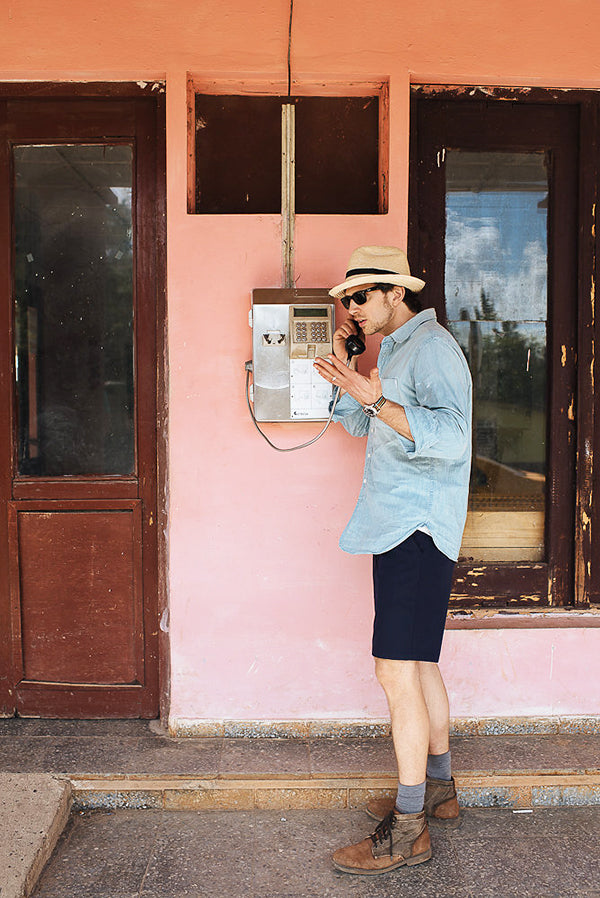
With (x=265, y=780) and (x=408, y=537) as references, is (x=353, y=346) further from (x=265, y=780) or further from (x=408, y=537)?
(x=265, y=780)

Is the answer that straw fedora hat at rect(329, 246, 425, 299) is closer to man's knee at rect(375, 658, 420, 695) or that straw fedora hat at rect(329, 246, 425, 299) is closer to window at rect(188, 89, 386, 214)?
window at rect(188, 89, 386, 214)

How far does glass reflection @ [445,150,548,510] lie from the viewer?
3.53 meters

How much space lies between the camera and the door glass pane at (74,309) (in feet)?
11.3

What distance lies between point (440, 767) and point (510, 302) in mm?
1957

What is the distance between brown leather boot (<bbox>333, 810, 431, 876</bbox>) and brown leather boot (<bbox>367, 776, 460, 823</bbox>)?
0.75 ft

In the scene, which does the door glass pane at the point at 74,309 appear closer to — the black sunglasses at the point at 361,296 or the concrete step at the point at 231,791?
the black sunglasses at the point at 361,296

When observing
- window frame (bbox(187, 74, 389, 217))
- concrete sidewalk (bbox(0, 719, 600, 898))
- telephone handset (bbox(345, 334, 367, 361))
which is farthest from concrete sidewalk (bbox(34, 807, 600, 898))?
window frame (bbox(187, 74, 389, 217))

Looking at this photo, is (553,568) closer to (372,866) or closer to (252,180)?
(372,866)

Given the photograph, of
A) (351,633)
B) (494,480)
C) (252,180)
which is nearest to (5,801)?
(351,633)

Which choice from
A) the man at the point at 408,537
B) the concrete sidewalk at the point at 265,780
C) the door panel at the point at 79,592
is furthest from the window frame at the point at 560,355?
the door panel at the point at 79,592

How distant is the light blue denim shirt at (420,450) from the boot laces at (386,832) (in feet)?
2.95

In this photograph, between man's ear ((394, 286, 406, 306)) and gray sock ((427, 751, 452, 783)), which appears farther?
gray sock ((427, 751, 452, 783))

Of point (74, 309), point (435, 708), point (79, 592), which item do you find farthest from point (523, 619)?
point (74, 309)

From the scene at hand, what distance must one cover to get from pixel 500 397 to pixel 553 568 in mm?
797
